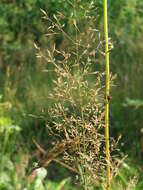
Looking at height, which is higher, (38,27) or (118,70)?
(38,27)

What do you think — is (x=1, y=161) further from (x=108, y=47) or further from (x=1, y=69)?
(x=108, y=47)

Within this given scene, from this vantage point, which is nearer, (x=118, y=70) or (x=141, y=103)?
(x=141, y=103)

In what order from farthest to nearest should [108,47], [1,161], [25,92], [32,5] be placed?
[25,92]
[32,5]
[1,161]
[108,47]

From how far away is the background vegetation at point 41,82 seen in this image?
14.6ft

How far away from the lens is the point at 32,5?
4715 mm

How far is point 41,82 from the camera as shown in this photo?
17.4 feet

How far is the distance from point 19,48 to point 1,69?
0.30 meters

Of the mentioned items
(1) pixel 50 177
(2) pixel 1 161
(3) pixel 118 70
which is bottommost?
(1) pixel 50 177

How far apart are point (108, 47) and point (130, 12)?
345cm

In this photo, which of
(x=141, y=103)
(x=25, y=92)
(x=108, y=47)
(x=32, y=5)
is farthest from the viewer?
(x=25, y=92)

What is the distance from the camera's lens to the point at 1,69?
5688 mm

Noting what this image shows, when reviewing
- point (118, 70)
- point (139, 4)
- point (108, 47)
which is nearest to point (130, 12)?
point (139, 4)

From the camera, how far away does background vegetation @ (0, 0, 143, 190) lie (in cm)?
444

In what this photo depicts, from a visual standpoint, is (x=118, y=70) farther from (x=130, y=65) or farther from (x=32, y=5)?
(x=32, y=5)
